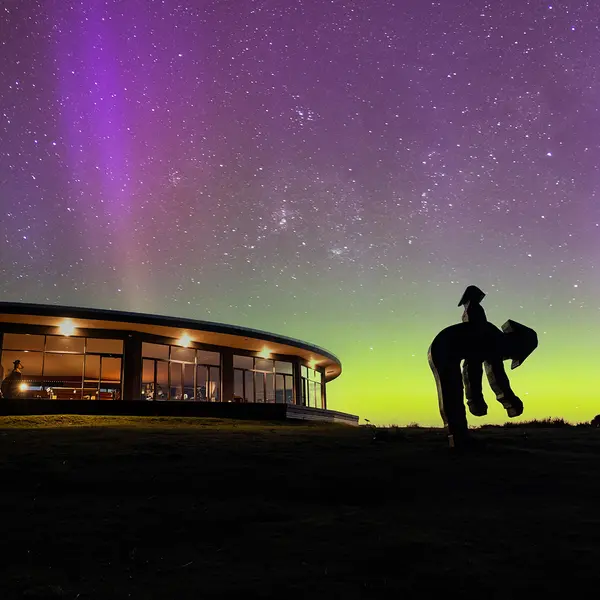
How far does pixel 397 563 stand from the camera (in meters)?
5.07

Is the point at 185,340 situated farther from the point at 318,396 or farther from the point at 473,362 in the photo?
the point at 473,362

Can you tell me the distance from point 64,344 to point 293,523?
25.6 meters

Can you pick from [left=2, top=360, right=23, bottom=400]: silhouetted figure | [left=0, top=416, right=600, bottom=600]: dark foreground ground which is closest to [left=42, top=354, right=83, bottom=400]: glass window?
[left=2, top=360, right=23, bottom=400]: silhouetted figure

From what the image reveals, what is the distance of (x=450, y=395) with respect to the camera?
11.0 m

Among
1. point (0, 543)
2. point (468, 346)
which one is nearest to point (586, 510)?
point (468, 346)

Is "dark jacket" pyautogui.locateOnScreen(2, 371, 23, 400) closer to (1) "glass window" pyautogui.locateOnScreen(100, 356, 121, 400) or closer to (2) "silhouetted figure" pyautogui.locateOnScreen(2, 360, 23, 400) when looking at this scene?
(2) "silhouetted figure" pyautogui.locateOnScreen(2, 360, 23, 400)

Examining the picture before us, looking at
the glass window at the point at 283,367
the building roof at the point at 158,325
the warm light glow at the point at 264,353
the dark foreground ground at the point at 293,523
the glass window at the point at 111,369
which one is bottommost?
the dark foreground ground at the point at 293,523

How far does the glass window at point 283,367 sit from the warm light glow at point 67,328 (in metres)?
14.1

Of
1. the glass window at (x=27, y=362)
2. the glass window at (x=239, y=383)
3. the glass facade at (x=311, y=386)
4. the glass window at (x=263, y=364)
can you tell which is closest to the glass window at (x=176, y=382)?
the glass window at (x=239, y=383)

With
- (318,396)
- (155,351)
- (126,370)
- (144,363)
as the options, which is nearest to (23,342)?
(126,370)

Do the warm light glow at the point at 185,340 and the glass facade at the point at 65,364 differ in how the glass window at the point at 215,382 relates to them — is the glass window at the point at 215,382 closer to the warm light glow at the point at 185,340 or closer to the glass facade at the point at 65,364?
the warm light glow at the point at 185,340

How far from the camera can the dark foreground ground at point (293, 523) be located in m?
4.67

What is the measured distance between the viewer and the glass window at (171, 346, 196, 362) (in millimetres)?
32594

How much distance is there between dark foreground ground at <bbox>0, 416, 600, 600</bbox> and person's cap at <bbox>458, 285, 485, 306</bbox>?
3062 mm
